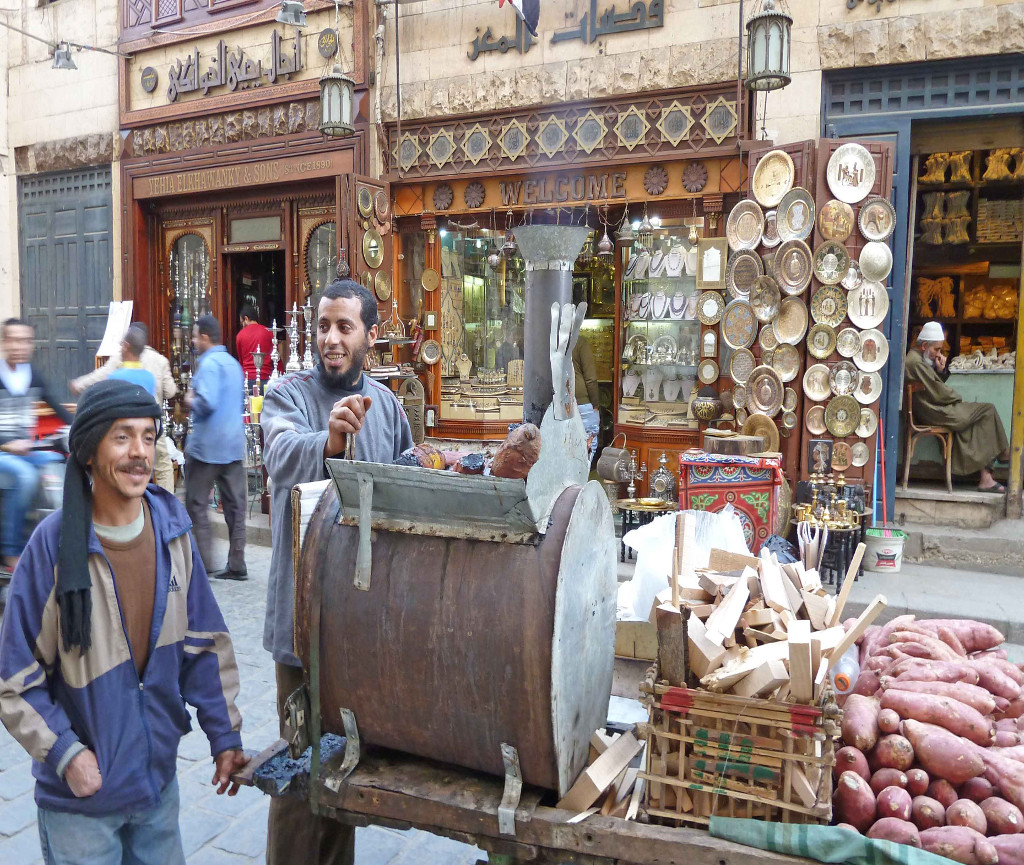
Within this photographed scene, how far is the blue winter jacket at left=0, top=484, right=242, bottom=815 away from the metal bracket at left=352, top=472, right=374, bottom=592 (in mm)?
553

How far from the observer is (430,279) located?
8734 millimetres

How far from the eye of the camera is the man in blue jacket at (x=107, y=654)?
1819 mm

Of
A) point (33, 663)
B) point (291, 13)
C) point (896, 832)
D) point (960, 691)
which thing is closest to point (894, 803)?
point (896, 832)

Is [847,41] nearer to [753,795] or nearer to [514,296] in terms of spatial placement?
A: [514,296]

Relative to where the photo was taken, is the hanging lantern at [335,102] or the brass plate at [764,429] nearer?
the brass plate at [764,429]

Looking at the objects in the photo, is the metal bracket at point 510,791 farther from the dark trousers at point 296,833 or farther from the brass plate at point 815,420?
the brass plate at point 815,420

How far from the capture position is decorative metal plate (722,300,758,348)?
6.80 meters

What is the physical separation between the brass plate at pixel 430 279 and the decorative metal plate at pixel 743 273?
3151mm

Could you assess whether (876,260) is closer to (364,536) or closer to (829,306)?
(829,306)

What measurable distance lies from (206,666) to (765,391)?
216 inches

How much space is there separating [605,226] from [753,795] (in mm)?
7093

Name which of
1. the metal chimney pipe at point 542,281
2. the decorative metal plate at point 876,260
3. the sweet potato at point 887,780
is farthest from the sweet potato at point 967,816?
the decorative metal plate at point 876,260

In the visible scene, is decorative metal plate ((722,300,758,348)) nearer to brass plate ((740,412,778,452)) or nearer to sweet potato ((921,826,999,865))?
brass plate ((740,412,778,452))

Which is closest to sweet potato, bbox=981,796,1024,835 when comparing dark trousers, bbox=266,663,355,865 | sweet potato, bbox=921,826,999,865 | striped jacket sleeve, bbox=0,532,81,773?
sweet potato, bbox=921,826,999,865
